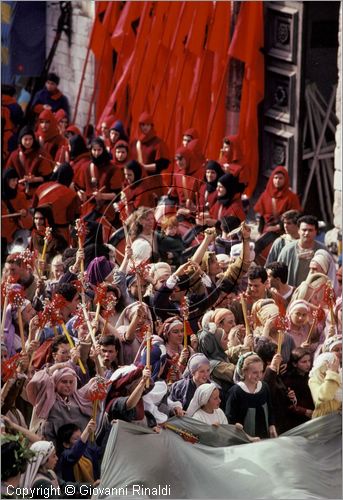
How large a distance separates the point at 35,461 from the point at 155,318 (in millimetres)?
2488

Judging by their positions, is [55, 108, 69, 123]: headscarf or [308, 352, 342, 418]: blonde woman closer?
[308, 352, 342, 418]: blonde woman

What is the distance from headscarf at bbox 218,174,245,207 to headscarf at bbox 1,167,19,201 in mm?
2389

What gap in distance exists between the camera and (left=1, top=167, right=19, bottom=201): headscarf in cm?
2271

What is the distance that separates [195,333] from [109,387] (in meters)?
1.47

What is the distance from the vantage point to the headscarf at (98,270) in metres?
18.6

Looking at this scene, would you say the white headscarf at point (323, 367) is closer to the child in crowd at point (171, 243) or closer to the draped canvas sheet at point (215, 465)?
the draped canvas sheet at point (215, 465)

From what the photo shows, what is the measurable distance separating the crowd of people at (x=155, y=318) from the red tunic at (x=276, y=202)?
0.02 m

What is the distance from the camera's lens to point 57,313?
17.3 metres

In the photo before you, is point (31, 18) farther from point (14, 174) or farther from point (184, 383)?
point (184, 383)

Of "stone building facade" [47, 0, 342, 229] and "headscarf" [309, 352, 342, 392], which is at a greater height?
"headscarf" [309, 352, 342, 392]

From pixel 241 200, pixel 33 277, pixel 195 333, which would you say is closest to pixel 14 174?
pixel 241 200

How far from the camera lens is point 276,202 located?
70.9 feet

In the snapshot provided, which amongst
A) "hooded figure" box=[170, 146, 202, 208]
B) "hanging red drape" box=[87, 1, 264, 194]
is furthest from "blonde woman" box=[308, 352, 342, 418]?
"hanging red drape" box=[87, 1, 264, 194]

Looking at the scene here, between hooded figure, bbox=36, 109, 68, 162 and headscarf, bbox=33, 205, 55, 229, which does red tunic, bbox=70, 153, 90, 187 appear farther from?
headscarf, bbox=33, 205, 55, 229
